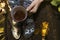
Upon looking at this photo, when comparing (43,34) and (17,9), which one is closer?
(17,9)

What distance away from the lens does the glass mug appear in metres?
1.06

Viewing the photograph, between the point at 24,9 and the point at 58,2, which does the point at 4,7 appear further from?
the point at 58,2

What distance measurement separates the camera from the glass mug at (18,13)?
1060 millimetres

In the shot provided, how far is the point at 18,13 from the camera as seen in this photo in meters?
1.08

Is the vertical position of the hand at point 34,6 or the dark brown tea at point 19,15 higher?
the hand at point 34,6

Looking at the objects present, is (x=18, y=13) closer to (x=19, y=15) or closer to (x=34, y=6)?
(x=19, y=15)

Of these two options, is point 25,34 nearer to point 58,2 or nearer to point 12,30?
point 12,30

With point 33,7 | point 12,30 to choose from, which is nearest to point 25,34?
point 12,30

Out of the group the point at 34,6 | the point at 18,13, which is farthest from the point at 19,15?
the point at 34,6

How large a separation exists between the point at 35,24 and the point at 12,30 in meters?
0.17

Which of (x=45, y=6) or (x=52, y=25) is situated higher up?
(x=45, y=6)

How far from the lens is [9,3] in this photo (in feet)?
3.79

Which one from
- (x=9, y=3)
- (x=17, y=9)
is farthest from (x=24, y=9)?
(x=9, y=3)

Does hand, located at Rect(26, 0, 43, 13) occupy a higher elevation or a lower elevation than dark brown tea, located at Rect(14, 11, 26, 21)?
higher
